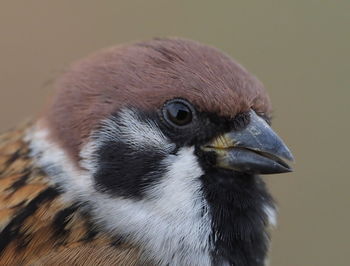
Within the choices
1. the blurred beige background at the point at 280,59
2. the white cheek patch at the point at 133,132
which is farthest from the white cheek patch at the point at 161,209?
the blurred beige background at the point at 280,59

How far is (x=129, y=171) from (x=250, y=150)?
Answer: 37 centimetres

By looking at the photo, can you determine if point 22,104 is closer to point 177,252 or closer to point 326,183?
point 326,183

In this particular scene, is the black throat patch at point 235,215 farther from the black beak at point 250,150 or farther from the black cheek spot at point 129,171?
the black cheek spot at point 129,171

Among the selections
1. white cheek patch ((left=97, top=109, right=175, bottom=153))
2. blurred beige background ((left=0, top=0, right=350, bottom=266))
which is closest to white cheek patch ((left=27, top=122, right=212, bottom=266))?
white cheek patch ((left=97, top=109, right=175, bottom=153))

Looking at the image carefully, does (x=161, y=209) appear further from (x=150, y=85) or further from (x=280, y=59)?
(x=280, y=59)

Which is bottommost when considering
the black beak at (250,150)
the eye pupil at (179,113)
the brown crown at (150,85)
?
the black beak at (250,150)

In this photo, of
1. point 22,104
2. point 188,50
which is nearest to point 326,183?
point 22,104

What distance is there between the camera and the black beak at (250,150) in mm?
2070

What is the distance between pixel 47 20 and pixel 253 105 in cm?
336

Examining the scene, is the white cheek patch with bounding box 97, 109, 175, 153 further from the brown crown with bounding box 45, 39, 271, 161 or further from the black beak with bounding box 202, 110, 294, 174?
the black beak with bounding box 202, 110, 294, 174

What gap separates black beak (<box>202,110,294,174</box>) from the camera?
2070 mm

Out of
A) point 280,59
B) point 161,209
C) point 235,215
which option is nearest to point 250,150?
point 235,215

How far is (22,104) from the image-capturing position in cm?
484

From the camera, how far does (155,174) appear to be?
6.69 ft
